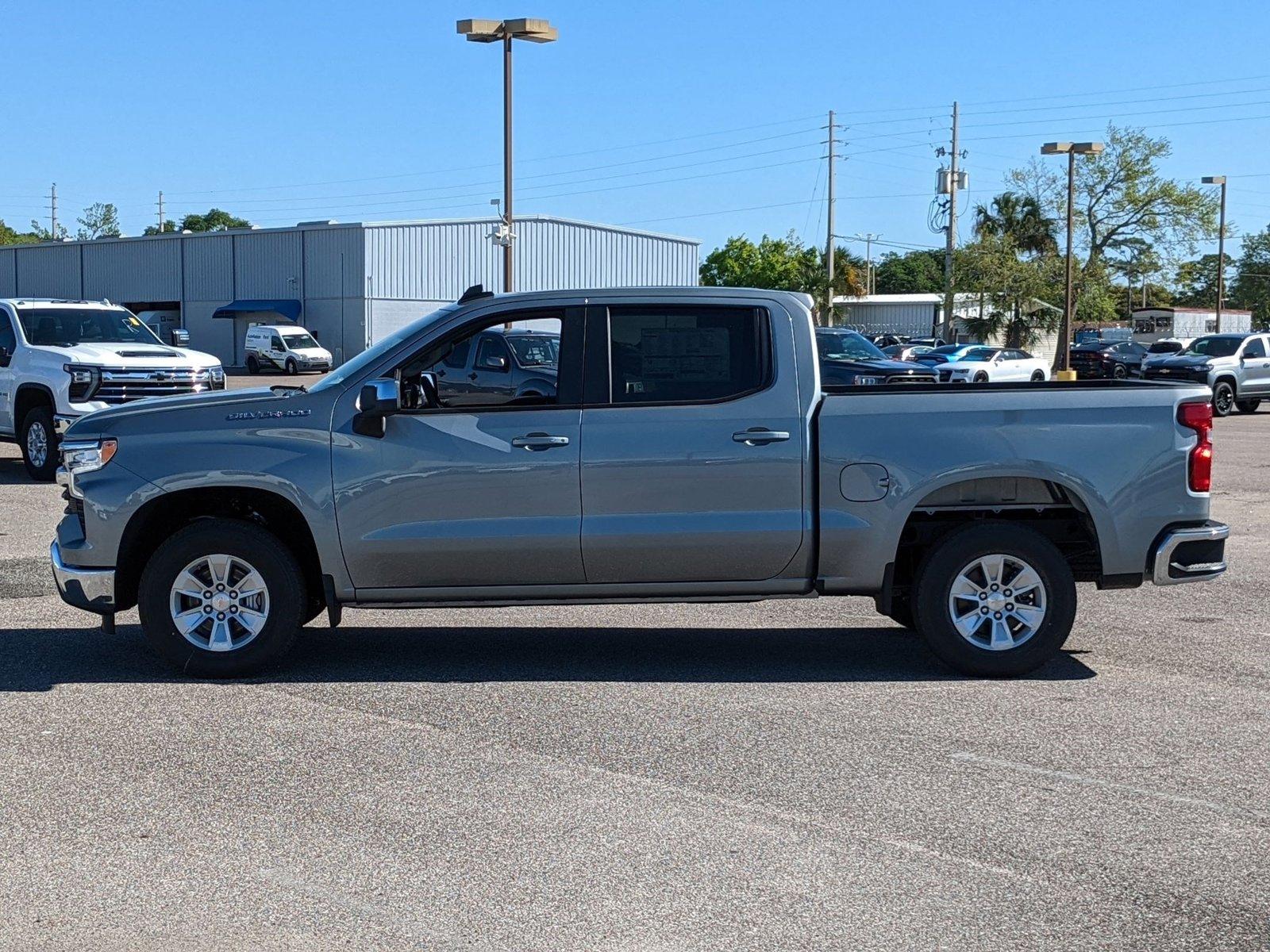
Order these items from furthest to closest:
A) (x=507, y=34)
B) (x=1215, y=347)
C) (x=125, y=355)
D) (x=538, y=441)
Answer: (x=1215, y=347) → (x=507, y=34) → (x=125, y=355) → (x=538, y=441)

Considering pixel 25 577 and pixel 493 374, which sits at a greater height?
pixel 493 374

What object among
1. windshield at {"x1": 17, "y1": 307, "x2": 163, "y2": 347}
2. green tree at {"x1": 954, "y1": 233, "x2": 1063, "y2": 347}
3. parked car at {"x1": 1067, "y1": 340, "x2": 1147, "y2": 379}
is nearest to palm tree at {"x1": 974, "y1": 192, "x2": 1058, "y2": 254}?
green tree at {"x1": 954, "y1": 233, "x2": 1063, "y2": 347}

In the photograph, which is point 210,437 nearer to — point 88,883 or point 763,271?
point 88,883

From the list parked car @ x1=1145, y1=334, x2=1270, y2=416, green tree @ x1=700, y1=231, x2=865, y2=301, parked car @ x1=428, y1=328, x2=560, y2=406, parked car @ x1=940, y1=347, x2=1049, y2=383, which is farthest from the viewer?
green tree @ x1=700, y1=231, x2=865, y2=301

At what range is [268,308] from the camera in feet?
211

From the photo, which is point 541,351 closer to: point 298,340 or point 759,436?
point 759,436

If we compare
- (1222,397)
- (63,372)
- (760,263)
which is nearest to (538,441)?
(63,372)

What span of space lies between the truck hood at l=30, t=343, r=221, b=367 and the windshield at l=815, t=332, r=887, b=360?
1289cm

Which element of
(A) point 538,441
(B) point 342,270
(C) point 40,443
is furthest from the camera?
(B) point 342,270

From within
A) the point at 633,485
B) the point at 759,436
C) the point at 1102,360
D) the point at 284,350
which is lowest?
the point at 633,485

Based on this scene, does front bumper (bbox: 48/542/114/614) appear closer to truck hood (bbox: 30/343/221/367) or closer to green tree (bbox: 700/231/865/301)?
truck hood (bbox: 30/343/221/367)

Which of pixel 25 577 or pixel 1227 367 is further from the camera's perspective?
pixel 1227 367

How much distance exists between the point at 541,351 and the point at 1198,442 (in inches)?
129

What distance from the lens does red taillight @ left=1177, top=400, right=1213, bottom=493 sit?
7438mm
